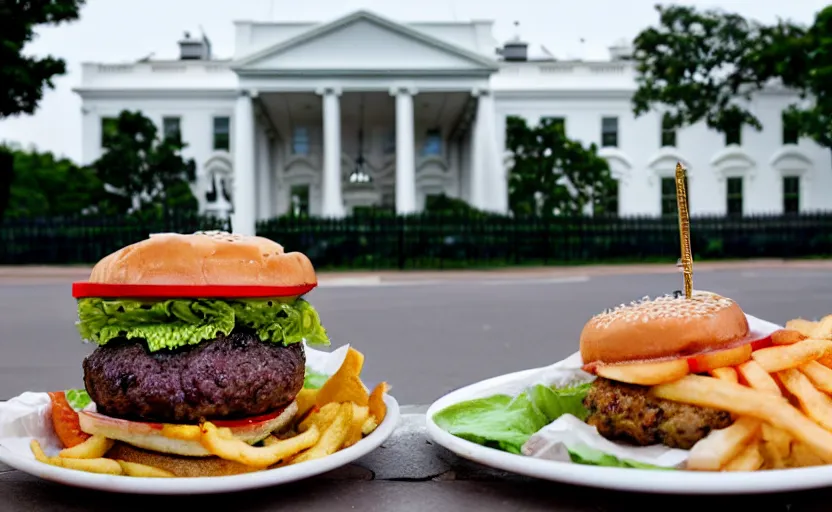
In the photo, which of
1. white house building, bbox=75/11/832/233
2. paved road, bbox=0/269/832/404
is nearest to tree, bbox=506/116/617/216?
white house building, bbox=75/11/832/233

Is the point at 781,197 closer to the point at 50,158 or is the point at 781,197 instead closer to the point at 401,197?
the point at 401,197

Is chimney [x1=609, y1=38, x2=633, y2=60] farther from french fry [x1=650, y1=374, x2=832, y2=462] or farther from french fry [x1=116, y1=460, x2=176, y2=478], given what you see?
french fry [x1=116, y1=460, x2=176, y2=478]

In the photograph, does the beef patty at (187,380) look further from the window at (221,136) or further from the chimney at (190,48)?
the chimney at (190,48)

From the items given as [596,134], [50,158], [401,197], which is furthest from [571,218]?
[50,158]

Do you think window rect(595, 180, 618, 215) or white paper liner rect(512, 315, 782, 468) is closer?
white paper liner rect(512, 315, 782, 468)

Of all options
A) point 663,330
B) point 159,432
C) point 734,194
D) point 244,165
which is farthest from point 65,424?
point 734,194

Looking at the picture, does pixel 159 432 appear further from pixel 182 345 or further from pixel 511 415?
pixel 511 415
